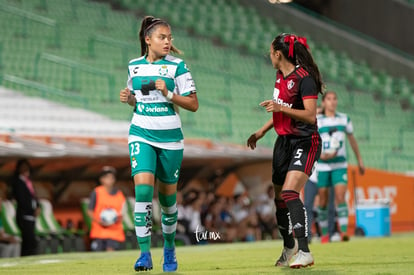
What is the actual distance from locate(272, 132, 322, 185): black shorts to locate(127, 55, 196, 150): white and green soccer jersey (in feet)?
3.52

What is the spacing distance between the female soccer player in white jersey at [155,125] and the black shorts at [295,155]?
40.0 inches

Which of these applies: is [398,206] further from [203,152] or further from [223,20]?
[223,20]

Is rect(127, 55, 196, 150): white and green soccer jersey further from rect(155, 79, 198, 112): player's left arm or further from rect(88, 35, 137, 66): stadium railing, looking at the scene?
rect(88, 35, 137, 66): stadium railing

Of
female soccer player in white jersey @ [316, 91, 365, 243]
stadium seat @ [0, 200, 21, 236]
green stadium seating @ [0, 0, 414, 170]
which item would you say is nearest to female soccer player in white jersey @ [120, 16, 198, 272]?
female soccer player in white jersey @ [316, 91, 365, 243]

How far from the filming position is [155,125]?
7707 mm

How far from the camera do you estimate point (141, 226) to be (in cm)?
760

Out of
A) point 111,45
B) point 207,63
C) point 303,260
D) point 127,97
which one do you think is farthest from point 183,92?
point 207,63

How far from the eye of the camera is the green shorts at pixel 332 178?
14.2 metres

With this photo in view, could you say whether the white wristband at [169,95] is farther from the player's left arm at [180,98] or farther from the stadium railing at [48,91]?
the stadium railing at [48,91]

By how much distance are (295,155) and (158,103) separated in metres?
1.39

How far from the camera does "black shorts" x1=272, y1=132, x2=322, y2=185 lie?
811cm

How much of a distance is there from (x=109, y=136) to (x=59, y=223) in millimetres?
2155

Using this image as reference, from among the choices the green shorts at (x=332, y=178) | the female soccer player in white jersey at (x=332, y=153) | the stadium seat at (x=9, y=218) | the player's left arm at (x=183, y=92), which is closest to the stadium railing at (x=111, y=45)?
the stadium seat at (x=9, y=218)

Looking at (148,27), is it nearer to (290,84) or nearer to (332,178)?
(290,84)
